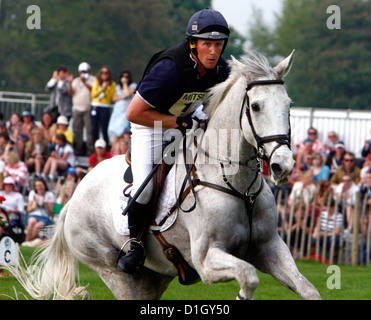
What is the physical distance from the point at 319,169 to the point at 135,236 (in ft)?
29.7

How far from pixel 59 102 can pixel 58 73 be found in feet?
2.41

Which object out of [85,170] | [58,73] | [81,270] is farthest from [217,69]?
[58,73]

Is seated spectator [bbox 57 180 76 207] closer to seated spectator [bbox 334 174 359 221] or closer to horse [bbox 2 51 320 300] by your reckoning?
seated spectator [bbox 334 174 359 221]

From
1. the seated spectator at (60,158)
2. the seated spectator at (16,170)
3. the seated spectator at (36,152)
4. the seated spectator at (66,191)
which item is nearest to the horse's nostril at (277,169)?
the seated spectator at (66,191)

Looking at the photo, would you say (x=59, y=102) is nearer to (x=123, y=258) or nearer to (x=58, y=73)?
(x=58, y=73)

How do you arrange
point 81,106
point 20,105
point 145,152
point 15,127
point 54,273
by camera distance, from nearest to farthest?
point 145,152 → point 54,273 → point 81,106 → point 15,127 → point 20,105

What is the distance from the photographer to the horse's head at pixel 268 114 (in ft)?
17.0

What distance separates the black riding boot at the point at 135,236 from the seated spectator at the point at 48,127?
1093 centimetres

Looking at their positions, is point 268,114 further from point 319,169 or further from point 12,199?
point 319,169

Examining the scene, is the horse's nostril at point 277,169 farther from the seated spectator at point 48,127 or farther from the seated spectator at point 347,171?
the seated spectator at point 48,127

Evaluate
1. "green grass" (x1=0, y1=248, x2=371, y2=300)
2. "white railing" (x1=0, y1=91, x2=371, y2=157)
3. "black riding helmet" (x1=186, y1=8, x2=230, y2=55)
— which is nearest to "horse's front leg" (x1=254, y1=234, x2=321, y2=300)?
"black riding helmet" (x1=186, y1=8, x2=230, y2=55)

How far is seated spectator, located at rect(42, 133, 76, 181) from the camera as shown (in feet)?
51.7

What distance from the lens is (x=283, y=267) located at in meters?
5.72

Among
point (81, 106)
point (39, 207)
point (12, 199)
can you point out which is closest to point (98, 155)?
point (39, 207)
